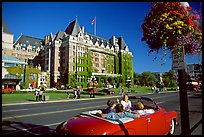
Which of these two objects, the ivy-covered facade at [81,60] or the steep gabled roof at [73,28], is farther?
the steep gabled roof at [73,28]

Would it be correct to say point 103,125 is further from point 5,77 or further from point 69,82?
point 69,82

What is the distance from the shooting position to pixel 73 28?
67188mm

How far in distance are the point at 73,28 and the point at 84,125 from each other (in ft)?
218

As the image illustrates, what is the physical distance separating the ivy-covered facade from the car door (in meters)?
51.5

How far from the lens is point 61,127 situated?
4.25 meters

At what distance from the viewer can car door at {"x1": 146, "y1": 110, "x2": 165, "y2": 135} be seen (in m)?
4.80

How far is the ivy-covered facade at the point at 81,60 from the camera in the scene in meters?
62.8

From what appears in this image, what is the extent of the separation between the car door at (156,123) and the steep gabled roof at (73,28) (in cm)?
6380

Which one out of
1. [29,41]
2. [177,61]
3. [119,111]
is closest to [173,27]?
[177,61]

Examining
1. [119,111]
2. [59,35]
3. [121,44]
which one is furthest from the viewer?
[121,44]

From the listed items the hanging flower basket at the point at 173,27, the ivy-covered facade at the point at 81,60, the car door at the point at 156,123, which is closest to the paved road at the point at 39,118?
the car door at the point at 156,123

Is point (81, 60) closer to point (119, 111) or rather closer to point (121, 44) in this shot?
point (121, 44)

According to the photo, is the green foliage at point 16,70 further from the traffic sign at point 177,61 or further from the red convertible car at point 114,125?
the traffic sign at point 177,61

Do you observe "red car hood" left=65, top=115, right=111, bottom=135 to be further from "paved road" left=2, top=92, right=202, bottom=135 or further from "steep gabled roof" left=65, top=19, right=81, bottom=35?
"steep gabled roof" left=65, top=19, right=81, bottom=35
